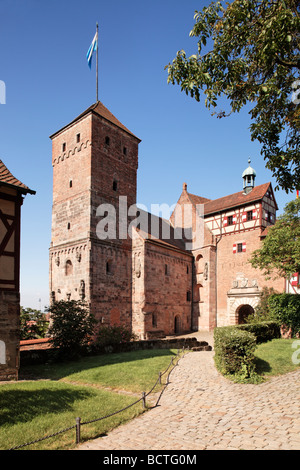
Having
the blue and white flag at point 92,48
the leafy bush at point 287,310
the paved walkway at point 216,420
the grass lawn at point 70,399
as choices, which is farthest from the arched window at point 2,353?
the blue and white flag at point 92,48

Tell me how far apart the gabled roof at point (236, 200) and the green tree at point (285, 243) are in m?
10.1

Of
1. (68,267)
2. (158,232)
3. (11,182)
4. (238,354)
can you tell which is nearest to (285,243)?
(238,354)

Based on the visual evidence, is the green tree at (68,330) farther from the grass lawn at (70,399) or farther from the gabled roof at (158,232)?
the gabled roof at (158,232)

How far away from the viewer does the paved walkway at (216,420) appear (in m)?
5.77

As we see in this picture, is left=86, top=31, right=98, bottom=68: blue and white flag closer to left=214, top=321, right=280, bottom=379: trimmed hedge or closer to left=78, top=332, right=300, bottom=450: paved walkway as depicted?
left=214, top=321, right=280, bottom=379: trimmed hedge

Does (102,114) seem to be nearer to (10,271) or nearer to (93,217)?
(93,217)

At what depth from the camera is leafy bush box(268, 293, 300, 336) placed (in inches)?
758

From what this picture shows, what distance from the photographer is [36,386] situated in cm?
916

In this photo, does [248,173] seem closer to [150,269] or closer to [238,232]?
[238,232]

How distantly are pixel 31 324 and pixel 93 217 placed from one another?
8667mm

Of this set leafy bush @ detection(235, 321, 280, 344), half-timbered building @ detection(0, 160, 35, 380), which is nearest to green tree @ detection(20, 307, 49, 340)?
half-timbered building @ detection(0, 160, 35, 380)

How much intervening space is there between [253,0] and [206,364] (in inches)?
492

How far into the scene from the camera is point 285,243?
17.4 m
